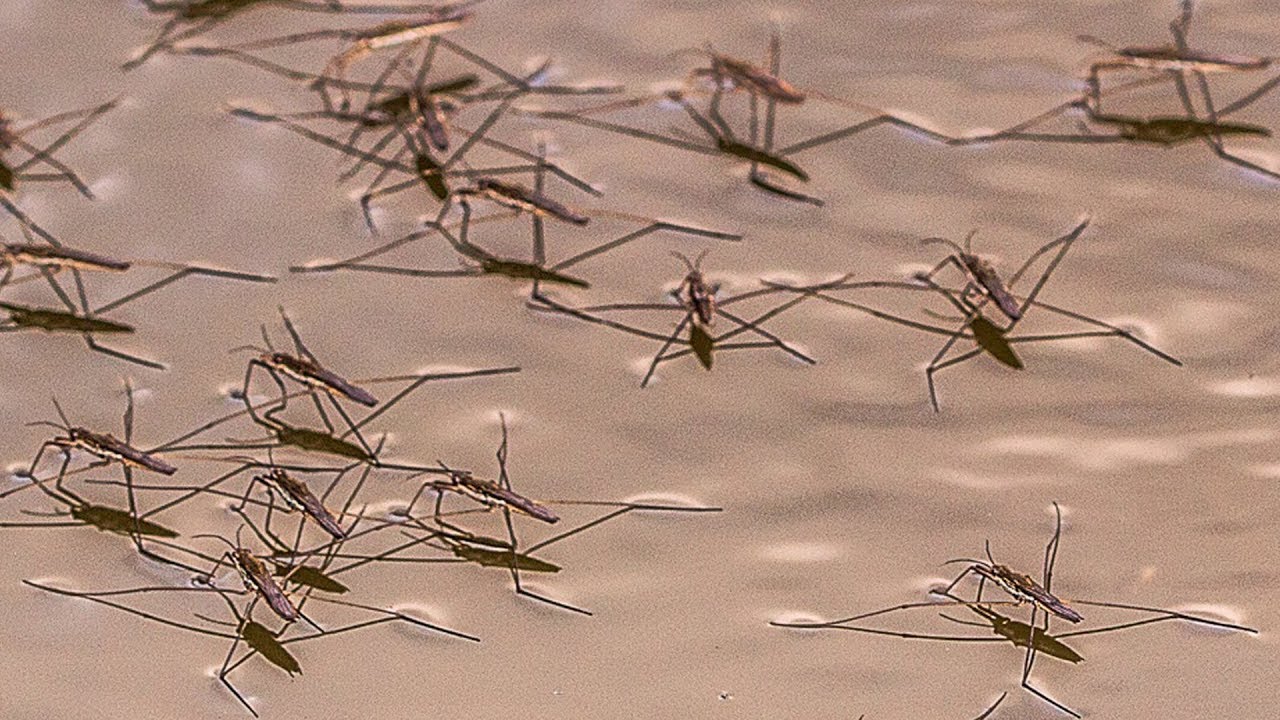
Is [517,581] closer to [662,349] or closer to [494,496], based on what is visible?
[494,496]

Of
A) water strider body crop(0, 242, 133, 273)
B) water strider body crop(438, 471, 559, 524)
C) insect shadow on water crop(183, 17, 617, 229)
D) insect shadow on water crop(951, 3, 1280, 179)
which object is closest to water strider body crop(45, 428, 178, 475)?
water strider body crop(0, 242, 133, 273)

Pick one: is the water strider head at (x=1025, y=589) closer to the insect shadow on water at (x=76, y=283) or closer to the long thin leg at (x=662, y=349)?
the long thin leg at (x=662, y=349)

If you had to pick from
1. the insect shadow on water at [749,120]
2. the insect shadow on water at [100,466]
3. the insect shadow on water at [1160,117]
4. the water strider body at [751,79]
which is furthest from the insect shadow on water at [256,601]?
the insect shadow on water at [1160,117]

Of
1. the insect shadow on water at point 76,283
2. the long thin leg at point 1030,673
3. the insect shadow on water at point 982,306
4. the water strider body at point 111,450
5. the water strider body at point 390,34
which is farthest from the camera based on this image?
the water strider body at point 390,34

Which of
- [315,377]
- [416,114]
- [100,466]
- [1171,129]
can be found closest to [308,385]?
[315,377]

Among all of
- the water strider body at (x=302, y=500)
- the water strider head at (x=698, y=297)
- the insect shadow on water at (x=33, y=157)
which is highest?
the insect shadow on water at (x=33, y=157)

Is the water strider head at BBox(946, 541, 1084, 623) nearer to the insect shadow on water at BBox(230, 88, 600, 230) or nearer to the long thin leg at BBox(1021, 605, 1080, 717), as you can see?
the long thin leg at BBox(1021, 605, 1080, 717)
